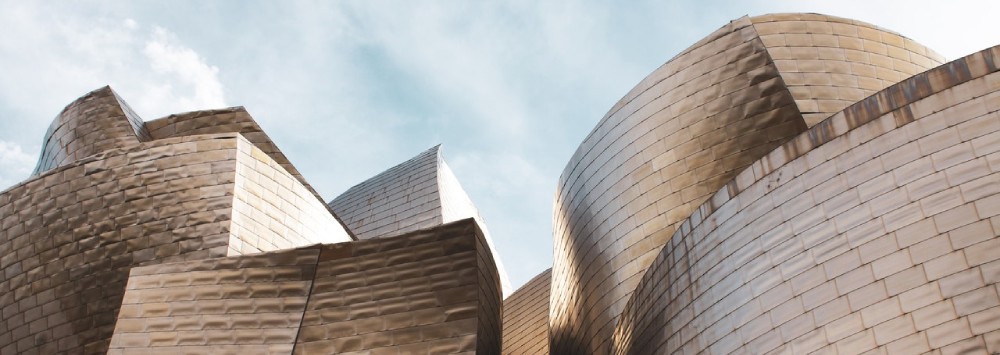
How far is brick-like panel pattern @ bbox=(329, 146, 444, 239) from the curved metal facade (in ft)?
23.5

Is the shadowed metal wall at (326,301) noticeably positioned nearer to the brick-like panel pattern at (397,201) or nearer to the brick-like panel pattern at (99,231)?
the brick-like panel pattern at (99,231)

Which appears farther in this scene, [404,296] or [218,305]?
[218,305]

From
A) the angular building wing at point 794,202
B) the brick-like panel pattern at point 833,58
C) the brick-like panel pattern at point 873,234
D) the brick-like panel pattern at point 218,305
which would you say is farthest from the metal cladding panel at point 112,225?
the brick-like panel pattern at point 833,58

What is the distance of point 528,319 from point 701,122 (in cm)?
677

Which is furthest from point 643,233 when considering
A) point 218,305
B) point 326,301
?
point 218,305

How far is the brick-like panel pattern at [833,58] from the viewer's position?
53.3 feet

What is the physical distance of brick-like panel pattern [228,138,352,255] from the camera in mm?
16500

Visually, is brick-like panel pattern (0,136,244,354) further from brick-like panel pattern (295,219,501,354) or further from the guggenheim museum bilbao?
brick-like panel pattern (295,219,501,354)

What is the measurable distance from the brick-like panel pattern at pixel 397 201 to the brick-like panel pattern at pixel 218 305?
9.59m

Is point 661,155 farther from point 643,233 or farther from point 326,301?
point 326,301

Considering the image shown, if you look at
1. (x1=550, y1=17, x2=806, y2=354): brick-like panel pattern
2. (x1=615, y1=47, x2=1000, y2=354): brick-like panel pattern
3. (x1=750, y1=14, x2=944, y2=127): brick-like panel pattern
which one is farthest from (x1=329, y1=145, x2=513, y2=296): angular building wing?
(x1=615, y1=47, x2=1000, y2=354): brick-like panel pattern

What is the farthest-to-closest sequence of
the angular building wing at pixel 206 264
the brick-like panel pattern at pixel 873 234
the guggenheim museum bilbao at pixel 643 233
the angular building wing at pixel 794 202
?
the angular building wing at pixel 206 264 < the guggenheim museum bilbao at pixel 643 233 < the angular building wing at pixel 794 202 < the brick-like panel pattern at pixel 873 234

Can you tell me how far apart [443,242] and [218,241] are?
3242 mm

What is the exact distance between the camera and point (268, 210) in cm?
1705
